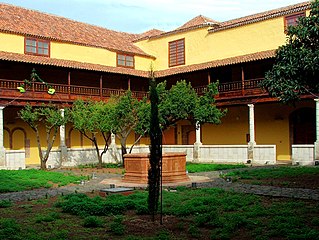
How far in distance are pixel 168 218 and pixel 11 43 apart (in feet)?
64.4

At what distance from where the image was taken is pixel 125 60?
31844mm

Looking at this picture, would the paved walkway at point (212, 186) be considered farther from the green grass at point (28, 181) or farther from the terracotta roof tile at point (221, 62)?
the terracotta roof tile at point (221, 62)

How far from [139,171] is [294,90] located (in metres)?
5.99

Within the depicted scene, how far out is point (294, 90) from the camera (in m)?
15.5

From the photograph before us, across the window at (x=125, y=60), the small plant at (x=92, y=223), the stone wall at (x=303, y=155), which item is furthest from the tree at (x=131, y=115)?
the small plant at (x=92, y=223)

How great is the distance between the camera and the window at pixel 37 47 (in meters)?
26.1

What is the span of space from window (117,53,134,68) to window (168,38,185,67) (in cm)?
284

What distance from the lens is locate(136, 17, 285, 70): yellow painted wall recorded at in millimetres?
27297

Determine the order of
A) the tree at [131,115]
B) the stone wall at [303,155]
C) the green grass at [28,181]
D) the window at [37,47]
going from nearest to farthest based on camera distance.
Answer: the green grass at [28,181] → the tree at [131,115] → the stone wall at [303,155] → the window at [37,47]

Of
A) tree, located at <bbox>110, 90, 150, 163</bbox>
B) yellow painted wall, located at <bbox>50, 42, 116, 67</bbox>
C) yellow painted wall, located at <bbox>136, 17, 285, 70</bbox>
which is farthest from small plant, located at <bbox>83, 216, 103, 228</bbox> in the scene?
yellow painted wall, located at <bbox>136, 17, 285, 70</bbox>

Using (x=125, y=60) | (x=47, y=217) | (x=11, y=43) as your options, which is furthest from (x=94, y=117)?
(x=47, y=217)

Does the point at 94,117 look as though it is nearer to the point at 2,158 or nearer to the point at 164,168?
the point at 2,158

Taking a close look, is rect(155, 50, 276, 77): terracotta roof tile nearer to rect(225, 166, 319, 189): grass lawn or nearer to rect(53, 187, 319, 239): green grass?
rect(225, 166, 319, 189): grass lawn

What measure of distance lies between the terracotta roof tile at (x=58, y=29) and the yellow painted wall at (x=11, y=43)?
319 mm
